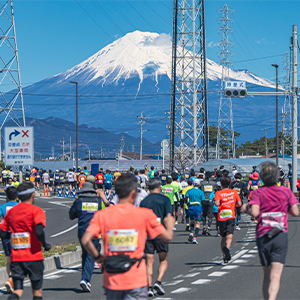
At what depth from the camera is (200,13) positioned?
170ft

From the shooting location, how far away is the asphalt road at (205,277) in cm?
843

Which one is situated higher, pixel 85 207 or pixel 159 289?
pixel 85 207

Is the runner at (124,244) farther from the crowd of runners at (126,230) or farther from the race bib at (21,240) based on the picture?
the race bib at (21,240)

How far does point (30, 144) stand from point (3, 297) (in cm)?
470

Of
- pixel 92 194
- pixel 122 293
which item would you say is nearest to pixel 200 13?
pixel 92 194

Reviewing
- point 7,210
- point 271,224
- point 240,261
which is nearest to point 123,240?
point 271,224

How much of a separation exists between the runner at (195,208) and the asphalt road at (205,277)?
32.6 inches

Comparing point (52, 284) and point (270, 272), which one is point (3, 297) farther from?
point (270, 272)

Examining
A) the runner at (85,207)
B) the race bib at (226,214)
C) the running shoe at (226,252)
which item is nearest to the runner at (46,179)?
the race bib at (226,214)

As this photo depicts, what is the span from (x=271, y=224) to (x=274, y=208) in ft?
0.66

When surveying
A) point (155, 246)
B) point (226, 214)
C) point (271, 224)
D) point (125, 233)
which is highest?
point (125, 233)

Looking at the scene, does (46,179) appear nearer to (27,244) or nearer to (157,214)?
(157,214)

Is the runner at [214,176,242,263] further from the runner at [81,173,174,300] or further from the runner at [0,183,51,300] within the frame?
the runner at [81,173,174,300]

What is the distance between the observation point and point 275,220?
6.71m
